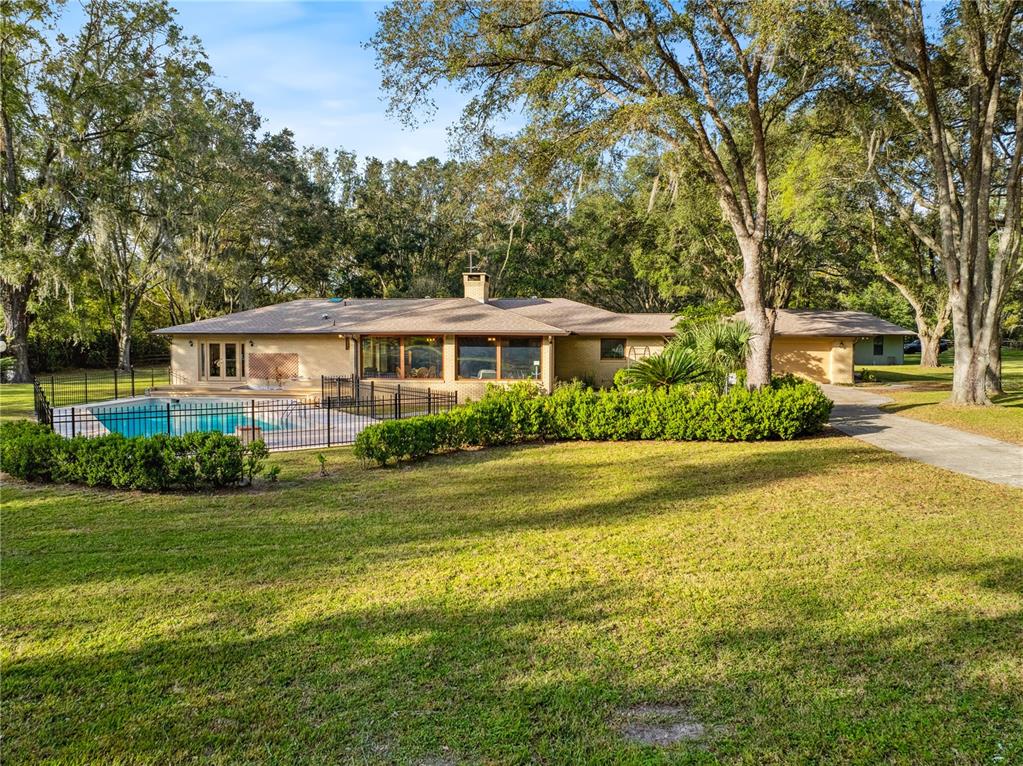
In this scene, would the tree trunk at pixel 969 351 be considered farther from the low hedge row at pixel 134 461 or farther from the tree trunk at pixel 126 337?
the tree trunk at pixel 126 337

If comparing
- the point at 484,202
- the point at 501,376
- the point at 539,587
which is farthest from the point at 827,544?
the point at 501,376

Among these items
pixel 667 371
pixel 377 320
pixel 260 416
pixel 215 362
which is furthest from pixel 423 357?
pixel 667 371

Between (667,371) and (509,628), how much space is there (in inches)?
370

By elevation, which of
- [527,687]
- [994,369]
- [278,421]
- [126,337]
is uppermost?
[126,337]

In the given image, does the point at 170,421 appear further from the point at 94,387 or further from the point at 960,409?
the point at 960,409

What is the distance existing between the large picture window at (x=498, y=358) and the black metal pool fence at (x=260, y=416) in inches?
50.5

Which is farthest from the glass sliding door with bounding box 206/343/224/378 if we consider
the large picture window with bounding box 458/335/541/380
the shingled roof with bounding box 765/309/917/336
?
the shingled roof with bounding box 765/309/917/336

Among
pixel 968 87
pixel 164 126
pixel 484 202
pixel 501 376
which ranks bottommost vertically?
pixel 501 376

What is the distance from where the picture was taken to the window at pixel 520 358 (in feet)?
61.8

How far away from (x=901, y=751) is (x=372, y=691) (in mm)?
2605

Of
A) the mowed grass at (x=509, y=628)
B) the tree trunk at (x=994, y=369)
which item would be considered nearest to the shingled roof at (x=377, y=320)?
the mowed grass at (x=509, y=628)

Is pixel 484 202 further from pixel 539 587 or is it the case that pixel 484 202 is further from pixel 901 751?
pixel 901 751

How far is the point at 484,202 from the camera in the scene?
46.0ft

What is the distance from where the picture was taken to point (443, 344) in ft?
62.1
